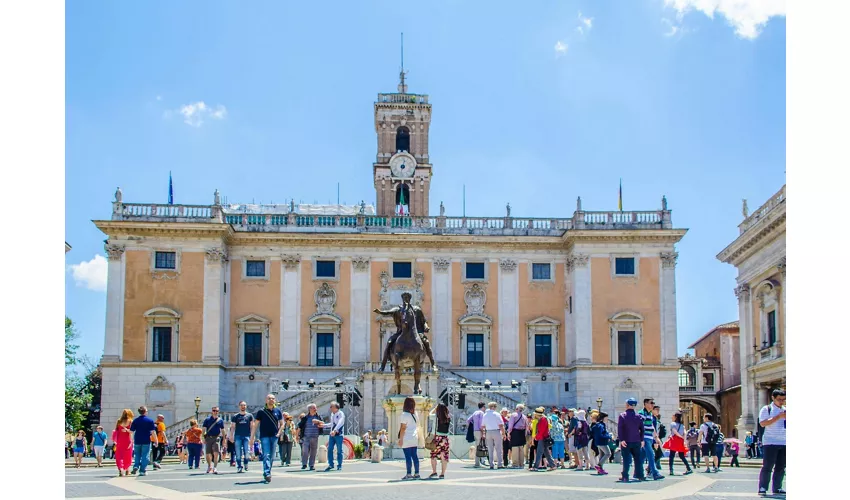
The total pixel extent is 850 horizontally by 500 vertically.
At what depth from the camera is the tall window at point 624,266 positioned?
4334cm

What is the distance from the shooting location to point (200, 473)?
1923 centimetres

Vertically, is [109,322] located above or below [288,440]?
above

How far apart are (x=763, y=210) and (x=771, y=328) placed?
4193 mm

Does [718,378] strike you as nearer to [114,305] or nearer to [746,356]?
[746,356]

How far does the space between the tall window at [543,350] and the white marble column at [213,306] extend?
1306cm

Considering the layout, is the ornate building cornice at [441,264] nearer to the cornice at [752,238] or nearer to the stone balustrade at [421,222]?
the stone balustrade at [421,222]

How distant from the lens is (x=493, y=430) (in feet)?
66.0

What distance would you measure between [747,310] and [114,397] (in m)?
24.9

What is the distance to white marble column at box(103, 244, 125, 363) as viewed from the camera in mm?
41469

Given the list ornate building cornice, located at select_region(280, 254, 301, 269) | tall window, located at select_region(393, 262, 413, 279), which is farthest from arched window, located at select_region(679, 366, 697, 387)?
ornate building cornice, located at select_region(280, 254, 301, 269)

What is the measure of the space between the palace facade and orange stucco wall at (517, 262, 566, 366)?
0.06 metres

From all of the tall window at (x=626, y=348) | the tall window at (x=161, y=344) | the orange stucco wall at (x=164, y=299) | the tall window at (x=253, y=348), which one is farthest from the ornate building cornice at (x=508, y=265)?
the tall window at (x=161, y=344)
